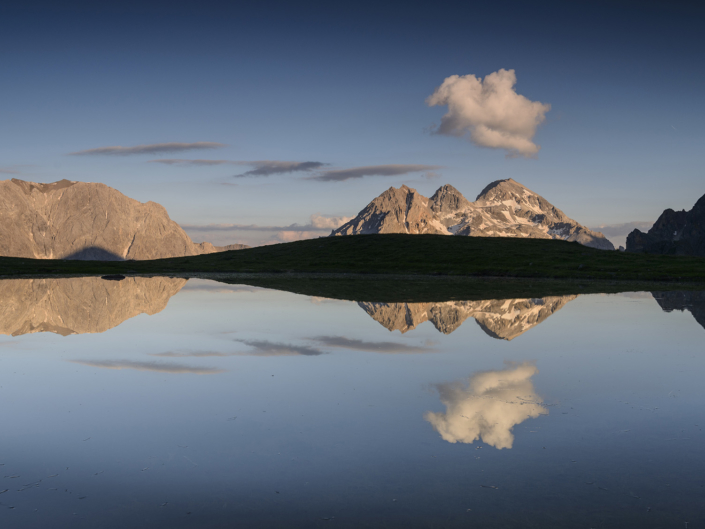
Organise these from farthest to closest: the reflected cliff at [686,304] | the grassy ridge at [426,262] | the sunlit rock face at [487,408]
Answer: the grassy ridge at [426,262] < the reflected cliff at [686,304] < the sunlit rock face at [487,408]

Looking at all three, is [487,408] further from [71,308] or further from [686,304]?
[686,304]

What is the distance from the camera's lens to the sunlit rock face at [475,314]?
28.3 m

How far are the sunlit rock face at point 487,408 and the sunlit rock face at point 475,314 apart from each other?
933cm

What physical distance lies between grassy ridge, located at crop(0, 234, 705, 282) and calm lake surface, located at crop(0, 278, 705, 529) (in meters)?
65.8

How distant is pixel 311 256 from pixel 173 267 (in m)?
32.5

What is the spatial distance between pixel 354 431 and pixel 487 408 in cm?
387

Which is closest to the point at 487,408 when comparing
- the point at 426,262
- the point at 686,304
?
the point at 686,304

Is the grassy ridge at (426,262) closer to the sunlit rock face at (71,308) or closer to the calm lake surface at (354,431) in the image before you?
the sunlit rock face at (71,308)

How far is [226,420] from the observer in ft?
41.0

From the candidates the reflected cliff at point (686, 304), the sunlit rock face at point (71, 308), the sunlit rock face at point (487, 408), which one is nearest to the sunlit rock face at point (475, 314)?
the reflected cliff at point (686, 304)

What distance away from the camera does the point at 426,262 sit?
110m

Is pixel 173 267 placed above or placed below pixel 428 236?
below

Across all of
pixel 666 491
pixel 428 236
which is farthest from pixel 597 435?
pixel 428 236

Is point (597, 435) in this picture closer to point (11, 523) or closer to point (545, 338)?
point (11, 523)
